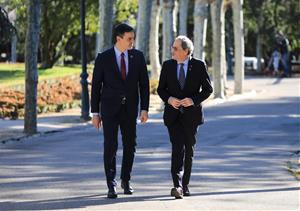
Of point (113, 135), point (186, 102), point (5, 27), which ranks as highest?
point (5, 27)

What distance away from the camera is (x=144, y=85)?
9656mm

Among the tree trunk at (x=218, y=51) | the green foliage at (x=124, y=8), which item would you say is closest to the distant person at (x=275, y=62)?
the green foliage at (x=124, y=8)

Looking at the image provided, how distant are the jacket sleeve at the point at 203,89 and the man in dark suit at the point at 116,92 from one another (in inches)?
26.9

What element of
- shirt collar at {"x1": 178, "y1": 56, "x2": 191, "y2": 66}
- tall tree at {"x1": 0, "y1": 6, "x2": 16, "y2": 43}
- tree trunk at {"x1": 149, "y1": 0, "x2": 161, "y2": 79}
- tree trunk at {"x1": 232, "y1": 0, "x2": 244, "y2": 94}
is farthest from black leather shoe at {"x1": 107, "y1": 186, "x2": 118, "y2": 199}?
tree trunk at {"x1": 149, "y1": 0, "x2": 161, "y2": 79}

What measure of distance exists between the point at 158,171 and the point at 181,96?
2.88m

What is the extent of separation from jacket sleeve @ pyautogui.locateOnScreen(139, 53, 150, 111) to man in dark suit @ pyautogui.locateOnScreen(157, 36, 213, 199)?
0.59 ft

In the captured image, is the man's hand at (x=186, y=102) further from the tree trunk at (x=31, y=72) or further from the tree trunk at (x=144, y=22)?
the tree trunk at (x=144, y=22)

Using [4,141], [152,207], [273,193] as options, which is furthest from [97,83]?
[4,141]

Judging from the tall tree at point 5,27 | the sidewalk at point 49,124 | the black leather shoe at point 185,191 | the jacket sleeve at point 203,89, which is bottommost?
the sidewalk at point 49,124

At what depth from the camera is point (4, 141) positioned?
16.4 metres

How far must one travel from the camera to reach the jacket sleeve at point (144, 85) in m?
9.61

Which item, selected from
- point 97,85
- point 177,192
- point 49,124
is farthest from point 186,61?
point 49,124

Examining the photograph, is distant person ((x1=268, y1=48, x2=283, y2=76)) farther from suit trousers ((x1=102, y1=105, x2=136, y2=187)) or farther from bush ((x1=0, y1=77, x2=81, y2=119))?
suit trousers ((x1=102, y1=105, x2=136, y2=187))

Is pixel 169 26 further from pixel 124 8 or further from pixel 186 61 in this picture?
pixel 186 61
